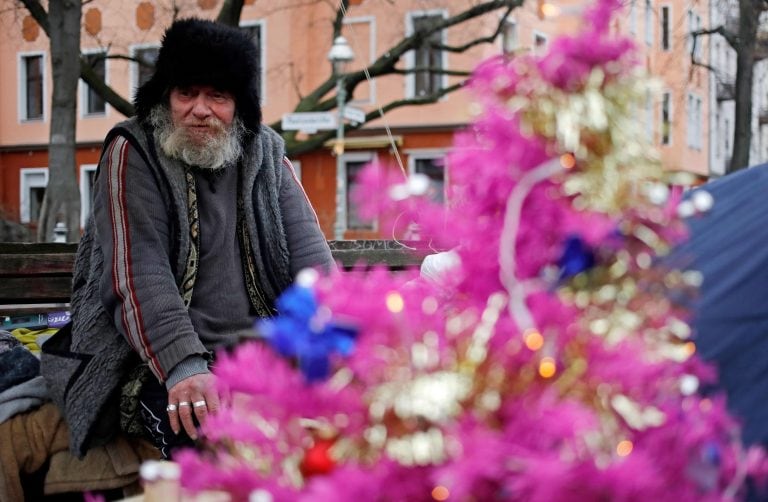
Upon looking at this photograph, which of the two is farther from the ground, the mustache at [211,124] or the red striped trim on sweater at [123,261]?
the mustache at [211,124]

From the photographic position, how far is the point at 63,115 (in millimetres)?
12109

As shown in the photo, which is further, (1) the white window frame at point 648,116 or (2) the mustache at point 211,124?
(2) the mustache at point 211,124

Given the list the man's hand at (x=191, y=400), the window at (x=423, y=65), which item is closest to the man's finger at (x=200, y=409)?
the man's hand at (x=191, y=400)

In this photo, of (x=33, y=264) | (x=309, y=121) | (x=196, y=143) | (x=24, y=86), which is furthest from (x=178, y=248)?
(x=24, y=86)

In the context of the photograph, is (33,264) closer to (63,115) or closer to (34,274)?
(34,274)

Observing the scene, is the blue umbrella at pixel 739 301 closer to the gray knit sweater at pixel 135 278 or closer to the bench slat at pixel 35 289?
the gray knit sweater at pixel 135 278

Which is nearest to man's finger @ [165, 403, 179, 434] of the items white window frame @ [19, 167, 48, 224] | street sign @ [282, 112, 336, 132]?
street sign @ [282, 112, 336, 132]

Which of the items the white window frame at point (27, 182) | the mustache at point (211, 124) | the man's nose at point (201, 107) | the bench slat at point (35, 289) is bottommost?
the white window frame at point (27, 182)

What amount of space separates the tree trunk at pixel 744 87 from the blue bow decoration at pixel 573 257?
12232 millimetres

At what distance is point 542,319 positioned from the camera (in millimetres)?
1110

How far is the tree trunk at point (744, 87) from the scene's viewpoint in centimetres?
1295

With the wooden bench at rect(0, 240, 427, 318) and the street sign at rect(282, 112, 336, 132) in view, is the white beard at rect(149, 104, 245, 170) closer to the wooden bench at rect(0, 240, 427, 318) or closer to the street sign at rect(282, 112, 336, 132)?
the wooden bench at rect(0, 240, 427, 318)

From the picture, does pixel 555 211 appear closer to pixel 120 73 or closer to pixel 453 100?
pixel 453 100

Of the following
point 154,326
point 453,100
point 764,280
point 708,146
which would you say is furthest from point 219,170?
point 708,146
